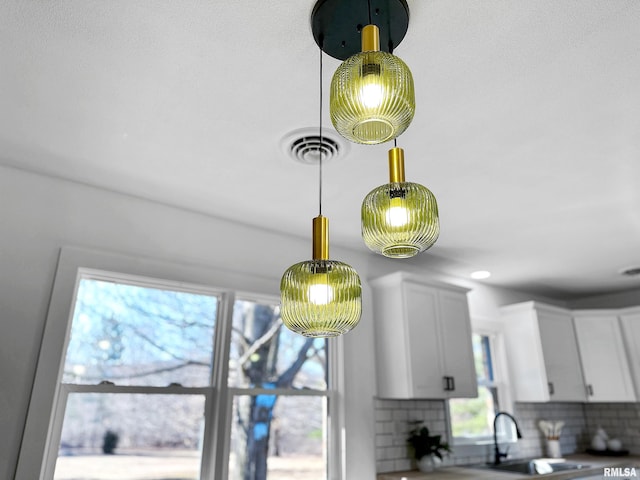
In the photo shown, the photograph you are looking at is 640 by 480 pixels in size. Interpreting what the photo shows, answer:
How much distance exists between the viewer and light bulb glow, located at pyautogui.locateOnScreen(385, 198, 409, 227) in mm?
1199

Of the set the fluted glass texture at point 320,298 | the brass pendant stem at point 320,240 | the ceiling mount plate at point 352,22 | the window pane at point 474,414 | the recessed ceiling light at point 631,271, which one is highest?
the recessed ceiling light at point 631,271

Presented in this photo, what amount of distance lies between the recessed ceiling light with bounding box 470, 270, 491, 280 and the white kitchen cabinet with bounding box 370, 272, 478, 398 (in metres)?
0.59

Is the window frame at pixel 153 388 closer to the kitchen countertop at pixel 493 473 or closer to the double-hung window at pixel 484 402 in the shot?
the kitchen countertop at pixel 493 473

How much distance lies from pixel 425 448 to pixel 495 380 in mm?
1329

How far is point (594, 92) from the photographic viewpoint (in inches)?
70.6

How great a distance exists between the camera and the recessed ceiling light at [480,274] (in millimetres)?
4168

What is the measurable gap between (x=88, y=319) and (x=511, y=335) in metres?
3.73

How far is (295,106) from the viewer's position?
73.5 inches

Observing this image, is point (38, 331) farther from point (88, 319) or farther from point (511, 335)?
point (511, 335)

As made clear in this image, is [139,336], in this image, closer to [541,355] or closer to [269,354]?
[269,354]

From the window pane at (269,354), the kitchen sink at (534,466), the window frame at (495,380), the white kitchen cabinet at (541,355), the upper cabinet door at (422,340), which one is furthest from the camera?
the white kitchen cabinet at (541,355)

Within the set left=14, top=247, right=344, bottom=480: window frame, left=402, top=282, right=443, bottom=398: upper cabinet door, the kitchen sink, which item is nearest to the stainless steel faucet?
the kitchen sink

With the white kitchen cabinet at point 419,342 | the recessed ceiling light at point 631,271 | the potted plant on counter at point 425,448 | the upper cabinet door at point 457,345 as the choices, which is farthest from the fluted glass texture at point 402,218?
the recessed ceiling light at point 631,271

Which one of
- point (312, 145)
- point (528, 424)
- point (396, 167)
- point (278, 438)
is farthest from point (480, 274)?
point (396, 167)
